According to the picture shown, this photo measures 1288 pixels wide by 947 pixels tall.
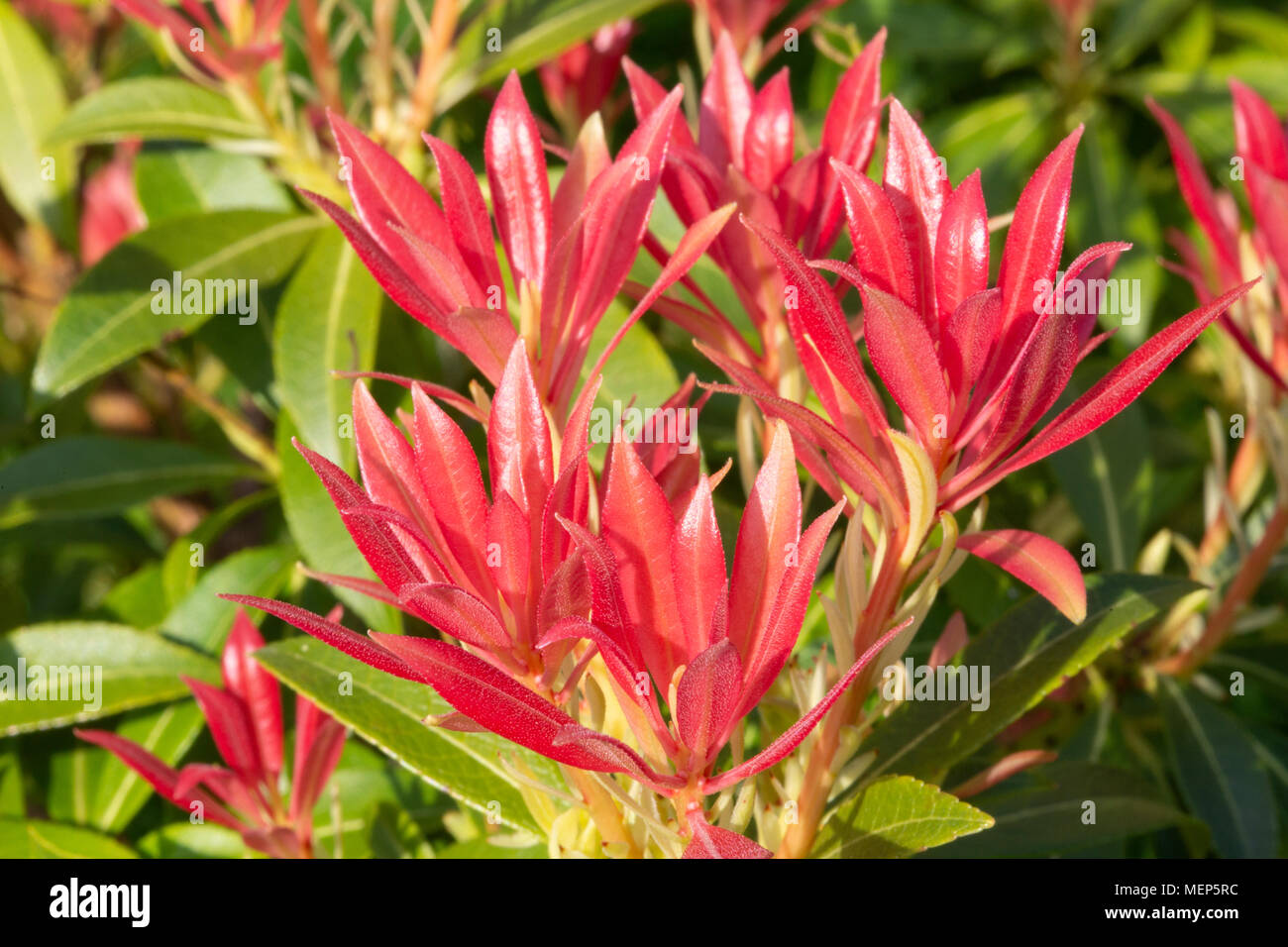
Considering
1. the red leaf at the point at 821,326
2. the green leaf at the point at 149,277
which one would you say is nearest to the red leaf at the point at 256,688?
the green leaf at the point at 149,277

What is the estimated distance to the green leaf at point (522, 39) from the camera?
5.29ft

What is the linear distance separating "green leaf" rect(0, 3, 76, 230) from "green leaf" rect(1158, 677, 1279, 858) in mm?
2015

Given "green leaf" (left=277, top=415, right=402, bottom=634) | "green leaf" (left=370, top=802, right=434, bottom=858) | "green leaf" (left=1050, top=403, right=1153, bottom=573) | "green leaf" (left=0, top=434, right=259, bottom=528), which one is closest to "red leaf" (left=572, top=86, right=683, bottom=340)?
"green leaf" (left=277, top=415, right=402, bottom=634)

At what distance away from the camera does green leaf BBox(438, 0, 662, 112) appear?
1.61 m

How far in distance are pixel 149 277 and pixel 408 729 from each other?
2.54 feet

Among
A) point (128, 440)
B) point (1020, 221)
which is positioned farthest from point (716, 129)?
point (128, 440)

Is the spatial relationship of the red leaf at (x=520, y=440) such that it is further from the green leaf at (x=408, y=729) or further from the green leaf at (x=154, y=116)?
the green leaf at (x=154, y=116)

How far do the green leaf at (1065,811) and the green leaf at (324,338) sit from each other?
816 mm

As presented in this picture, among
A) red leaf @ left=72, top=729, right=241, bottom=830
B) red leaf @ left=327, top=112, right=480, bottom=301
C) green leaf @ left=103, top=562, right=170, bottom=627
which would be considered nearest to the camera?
red leaf @ left=327, top=112, right=480, bottom=301

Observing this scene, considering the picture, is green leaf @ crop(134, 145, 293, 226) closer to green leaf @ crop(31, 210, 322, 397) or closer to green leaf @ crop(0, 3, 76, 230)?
green leaf @ crop(31, 210, 322, 397)

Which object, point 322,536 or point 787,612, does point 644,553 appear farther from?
point 322,536

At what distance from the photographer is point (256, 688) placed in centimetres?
121

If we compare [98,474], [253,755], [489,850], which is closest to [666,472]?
[489,850]

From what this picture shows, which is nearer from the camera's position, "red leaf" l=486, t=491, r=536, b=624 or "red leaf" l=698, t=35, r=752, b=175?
"red leaf" l=486, t=491, r=536, b=624
